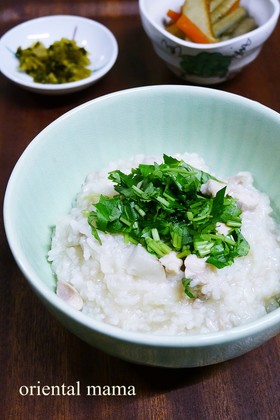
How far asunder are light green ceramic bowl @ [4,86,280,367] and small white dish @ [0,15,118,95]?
2.54ft

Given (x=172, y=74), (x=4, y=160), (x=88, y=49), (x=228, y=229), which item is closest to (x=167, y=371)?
(x=228, y=229)

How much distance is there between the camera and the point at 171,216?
1692 millimetres

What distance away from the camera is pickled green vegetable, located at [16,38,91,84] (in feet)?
8.98

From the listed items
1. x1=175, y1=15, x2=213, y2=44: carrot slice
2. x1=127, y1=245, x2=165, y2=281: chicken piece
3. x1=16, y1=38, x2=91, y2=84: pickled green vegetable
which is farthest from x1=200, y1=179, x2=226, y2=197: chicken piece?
x1=16, y1=38, x2=91, y2=84: pickled green vegetable

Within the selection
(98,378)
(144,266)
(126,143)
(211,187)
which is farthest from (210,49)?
(98,378)

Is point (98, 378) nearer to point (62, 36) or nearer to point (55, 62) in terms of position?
point (55, 62)

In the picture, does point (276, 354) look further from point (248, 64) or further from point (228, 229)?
point (248, 64)

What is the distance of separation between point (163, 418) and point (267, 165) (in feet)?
3.60

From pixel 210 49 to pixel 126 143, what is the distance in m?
0.76

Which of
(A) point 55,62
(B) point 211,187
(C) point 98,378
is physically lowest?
(C) point 98,378

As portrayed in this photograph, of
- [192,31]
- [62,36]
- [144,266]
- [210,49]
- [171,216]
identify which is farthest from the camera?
[62,36]

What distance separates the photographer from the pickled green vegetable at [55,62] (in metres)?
2.74

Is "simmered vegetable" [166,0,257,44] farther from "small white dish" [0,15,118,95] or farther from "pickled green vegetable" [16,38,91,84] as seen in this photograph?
"pickled green vegetable" [16,38,91,84]

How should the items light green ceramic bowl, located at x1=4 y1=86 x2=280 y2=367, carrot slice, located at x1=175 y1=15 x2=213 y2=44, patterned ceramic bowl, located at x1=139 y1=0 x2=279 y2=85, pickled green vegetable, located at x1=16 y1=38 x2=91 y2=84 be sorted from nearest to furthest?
light green ceramic bowl, located at x1=4 y1=86 x2=280 y2=367
patterned ceramic bowl, located at x1=139 y1=0 x2=279 y2=85
carrot slice, located at x1=175 y1=15 x2=213 y2=44
pickled green vegetable, located at x1=16 y1=38 x2=91 y2=84
